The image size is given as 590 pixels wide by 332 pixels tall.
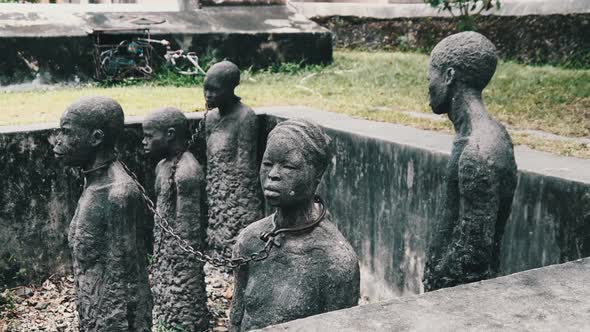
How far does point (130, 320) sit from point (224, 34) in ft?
28.8

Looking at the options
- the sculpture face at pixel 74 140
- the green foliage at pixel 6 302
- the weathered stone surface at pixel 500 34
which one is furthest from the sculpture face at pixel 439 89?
the weathered stone surface at pixel 500 34

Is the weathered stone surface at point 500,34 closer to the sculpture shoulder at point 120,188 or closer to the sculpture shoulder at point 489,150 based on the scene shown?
the sculpture shoulder at point 489,150

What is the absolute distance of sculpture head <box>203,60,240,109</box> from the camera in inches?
250

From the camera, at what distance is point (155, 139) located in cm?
542

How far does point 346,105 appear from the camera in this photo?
8664 millimetres

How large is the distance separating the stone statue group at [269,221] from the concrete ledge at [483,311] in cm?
75

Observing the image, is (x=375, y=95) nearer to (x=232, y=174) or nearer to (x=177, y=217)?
(x=232, y=174)

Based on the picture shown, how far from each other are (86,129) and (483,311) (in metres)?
2.59

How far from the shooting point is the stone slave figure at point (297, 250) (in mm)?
3082

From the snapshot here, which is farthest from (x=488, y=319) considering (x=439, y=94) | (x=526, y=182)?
(x=526, y=182)

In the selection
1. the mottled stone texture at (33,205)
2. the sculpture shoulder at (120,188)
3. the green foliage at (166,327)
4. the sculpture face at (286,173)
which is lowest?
the green foliage at (166,327)

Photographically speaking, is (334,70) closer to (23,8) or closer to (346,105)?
(346,105)

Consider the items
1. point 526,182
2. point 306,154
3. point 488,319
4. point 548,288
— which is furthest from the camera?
point 526,182

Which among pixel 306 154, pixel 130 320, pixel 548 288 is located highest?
pixel 306 154
